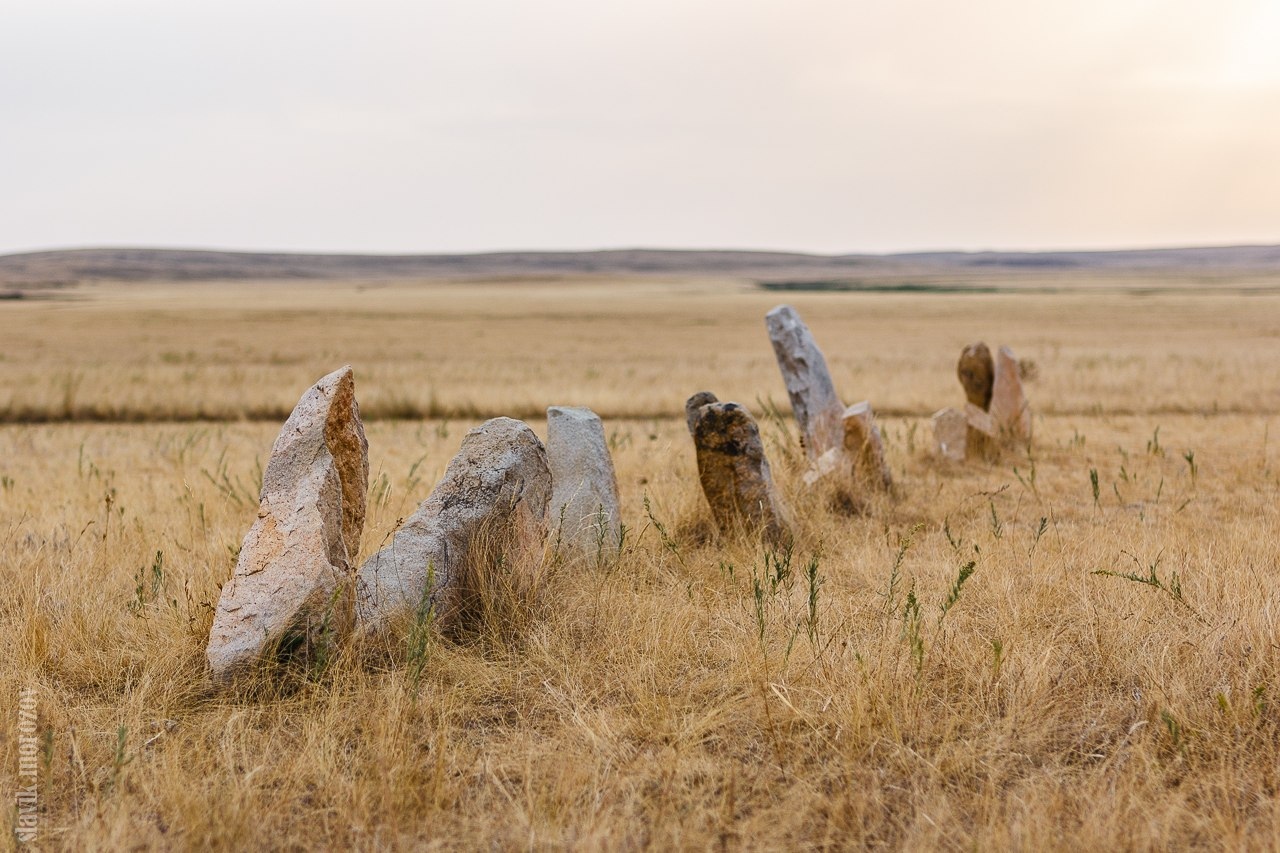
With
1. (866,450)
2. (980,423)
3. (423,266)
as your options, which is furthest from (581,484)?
(423,266)

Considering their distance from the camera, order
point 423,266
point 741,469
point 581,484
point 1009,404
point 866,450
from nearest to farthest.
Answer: point 581,484 → point 741,469 → point 866,450 → point 1009,404 → point 423,266

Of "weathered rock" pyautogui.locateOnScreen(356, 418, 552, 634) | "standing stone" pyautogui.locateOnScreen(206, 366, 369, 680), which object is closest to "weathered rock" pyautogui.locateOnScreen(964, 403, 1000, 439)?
"weathered rock" pyautogui.locateOnScreen(356, 418, 552, 634)

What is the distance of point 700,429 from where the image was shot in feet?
19.1

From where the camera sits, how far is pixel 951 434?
895 cm

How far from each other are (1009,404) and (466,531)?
21.6 ft

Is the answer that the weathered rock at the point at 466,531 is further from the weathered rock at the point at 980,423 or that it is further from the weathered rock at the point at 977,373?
the weathered rock at the point at 977,373

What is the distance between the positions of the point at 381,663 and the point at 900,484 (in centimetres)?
496

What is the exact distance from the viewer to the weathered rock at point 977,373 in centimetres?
967

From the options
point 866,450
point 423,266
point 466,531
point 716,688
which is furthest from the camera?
point 423,266

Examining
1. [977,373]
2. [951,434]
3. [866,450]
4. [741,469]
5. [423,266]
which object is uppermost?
[423,266]

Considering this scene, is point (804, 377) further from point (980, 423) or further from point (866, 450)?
point (980, 423)

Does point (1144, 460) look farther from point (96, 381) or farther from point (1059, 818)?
point (96, 381)

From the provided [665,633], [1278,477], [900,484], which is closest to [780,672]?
[665,633]

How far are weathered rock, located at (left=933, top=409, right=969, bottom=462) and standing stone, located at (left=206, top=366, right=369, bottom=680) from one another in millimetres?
5967
